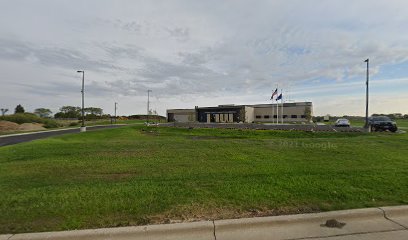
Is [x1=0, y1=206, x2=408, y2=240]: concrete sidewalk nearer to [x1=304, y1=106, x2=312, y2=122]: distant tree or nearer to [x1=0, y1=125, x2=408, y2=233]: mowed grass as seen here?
[x1=0, y1=125, x2=408, y2=233]: mowed grass

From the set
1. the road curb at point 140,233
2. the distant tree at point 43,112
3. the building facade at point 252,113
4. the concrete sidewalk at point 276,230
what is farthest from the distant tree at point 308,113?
the distant tree at point 43,112

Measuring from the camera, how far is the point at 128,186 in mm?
5953

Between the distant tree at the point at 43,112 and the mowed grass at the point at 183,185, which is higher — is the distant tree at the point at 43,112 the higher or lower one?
the higher one

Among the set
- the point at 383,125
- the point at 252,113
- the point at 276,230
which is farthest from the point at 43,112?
the point at 276,230

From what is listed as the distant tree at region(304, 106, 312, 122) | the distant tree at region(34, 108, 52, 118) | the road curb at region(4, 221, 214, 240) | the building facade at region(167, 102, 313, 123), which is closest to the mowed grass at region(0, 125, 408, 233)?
the road curb at region(4, 221, 214, 240)

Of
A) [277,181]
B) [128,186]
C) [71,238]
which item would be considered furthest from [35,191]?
[277,181]

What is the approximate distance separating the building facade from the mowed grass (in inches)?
2651

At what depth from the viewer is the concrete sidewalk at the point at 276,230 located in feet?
12.9

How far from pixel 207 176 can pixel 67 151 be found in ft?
21.0

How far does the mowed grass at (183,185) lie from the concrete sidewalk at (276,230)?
254mm

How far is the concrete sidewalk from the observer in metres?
3.93

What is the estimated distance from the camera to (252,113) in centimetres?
8519

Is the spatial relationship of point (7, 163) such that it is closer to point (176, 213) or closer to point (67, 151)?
point (67, 151)

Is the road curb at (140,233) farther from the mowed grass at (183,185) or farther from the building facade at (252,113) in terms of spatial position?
the building facade at (252,113)
